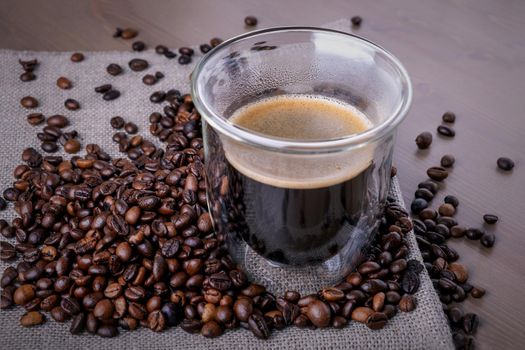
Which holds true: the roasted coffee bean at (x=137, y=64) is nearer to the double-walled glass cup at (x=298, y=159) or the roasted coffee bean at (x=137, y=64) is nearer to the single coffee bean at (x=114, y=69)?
the single coffee bean at (x=114, y=69)

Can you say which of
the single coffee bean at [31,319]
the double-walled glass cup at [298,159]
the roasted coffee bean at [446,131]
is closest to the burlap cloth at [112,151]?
the single coffee bean at [31,319]

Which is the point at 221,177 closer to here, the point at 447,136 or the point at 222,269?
the point at 222,269

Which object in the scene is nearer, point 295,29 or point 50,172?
point 295,29

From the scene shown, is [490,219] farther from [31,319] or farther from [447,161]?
[31,319]

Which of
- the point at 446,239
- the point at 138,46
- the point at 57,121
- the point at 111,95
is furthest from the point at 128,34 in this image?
the point at 446,239

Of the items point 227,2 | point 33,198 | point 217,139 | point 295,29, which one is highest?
point 295,29

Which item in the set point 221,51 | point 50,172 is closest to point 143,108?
point 50,172
